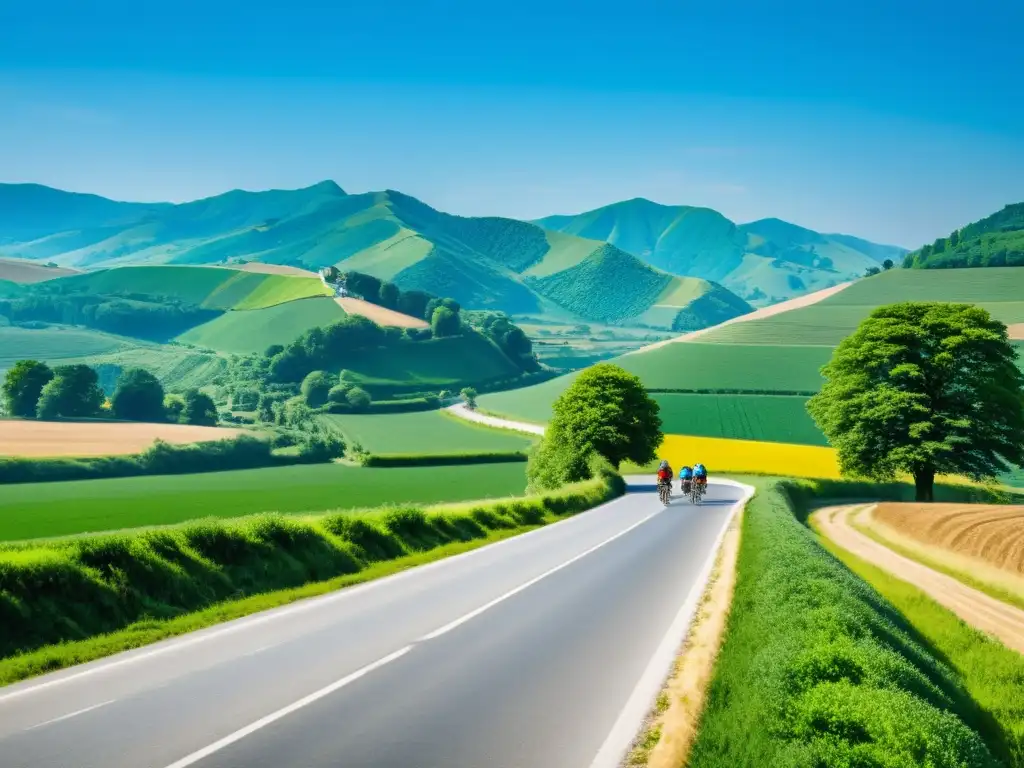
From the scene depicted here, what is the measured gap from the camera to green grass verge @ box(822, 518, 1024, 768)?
1216 centimetres

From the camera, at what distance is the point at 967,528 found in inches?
1363

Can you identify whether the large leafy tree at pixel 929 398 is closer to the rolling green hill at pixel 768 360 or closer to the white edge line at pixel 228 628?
the white edge line at pixel 228 628

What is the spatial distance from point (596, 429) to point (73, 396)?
65033 mm

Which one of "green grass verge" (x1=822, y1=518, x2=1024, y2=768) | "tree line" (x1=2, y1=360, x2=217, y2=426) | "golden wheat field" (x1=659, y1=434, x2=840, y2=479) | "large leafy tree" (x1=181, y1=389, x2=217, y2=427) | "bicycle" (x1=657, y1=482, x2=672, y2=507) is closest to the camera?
"green grass verge" (x1=822, y1=518, x2=1024, y2=768)

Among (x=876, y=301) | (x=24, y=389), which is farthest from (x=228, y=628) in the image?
(x=876, y=301)

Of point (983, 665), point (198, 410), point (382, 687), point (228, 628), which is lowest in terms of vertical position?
point (983, 665)

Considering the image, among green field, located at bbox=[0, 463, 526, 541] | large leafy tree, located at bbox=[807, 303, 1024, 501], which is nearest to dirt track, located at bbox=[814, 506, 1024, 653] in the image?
large leafy tree, located at bbox=[807, 303, 1024, 501]

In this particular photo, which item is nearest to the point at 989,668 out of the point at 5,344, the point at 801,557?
the point at 801,557

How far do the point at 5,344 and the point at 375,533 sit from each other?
195m

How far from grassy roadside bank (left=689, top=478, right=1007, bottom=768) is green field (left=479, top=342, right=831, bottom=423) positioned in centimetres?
10191

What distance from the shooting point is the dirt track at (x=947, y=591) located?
63.6ft

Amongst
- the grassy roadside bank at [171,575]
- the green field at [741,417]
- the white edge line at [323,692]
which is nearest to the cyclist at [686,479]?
the grassy roadside bank at [171,575]

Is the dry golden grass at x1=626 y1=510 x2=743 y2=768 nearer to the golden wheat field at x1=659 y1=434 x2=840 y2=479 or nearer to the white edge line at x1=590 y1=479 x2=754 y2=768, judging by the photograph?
the white edge line at x1=590 y1=479 x2=754 y2=768

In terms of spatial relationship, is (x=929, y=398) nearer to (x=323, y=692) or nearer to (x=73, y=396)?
(x=323, y=692)
